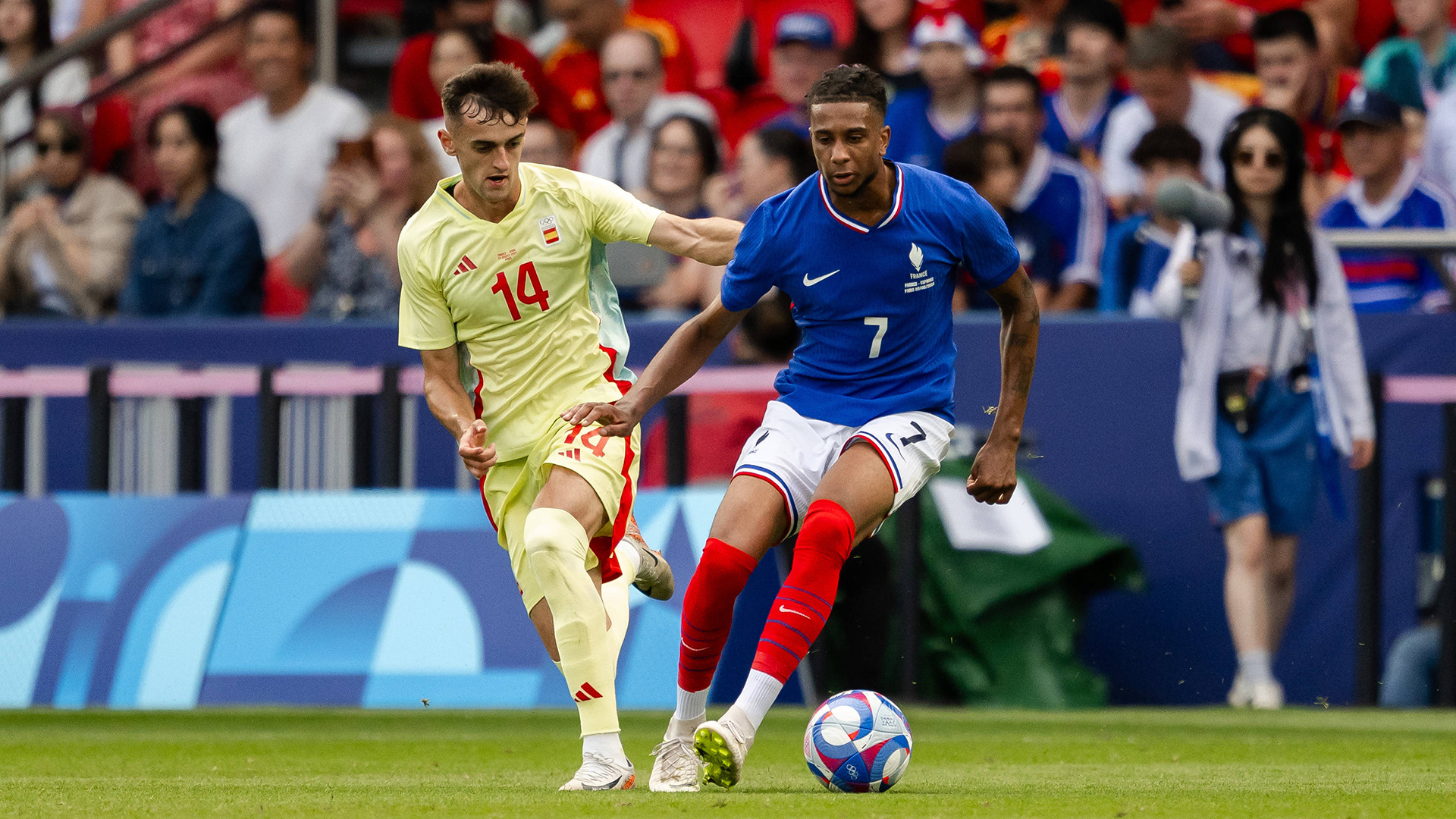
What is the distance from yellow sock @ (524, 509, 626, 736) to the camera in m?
6.32

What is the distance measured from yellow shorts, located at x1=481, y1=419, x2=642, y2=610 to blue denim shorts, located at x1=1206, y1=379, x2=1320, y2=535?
396cm

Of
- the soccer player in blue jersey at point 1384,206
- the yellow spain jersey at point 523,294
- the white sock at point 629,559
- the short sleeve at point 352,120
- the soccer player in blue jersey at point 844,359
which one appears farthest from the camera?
the short sleeve at point 352,120

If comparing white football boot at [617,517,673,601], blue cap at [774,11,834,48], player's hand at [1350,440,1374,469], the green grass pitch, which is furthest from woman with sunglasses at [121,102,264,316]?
player's hand at [1350,440,1374,469]

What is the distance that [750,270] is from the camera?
21.1ft

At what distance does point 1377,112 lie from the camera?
11.0 m

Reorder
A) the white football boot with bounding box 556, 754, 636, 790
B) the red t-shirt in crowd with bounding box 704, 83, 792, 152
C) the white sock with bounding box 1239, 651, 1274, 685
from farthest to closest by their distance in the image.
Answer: the red t-shirt in crowd with bounding box 704, 83, 792, 152 < the white sock with bounding box 1239, 651, 1274, 685 < the white football boot with bounding box 556, 754, 636, 790

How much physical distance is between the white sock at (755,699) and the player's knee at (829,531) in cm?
43

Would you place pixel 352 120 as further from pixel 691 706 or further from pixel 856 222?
pixel 691 706

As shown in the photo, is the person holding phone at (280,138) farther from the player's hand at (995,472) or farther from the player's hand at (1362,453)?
the player's hand at (995,472)

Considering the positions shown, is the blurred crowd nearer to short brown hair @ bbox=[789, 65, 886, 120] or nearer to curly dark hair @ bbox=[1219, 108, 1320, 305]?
curly dark hair @ bbox=[1219, 108, 1320, 305]

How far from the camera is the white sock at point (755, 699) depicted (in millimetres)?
5898

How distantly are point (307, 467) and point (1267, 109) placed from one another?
5487mm

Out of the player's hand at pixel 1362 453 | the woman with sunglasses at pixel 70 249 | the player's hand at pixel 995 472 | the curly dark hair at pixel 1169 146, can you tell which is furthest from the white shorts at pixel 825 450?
the woman with sunglasses at pixel 70 249

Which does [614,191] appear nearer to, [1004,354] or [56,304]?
[1004,354]
